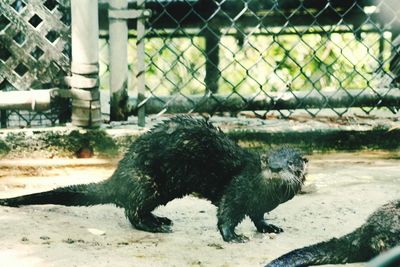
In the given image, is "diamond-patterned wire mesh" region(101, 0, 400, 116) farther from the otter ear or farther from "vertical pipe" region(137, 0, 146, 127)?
the otter ear

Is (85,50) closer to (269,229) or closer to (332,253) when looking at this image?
(269,229)

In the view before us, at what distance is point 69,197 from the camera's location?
3.62m

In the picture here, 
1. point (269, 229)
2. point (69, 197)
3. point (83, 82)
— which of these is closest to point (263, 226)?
point (269, 229)

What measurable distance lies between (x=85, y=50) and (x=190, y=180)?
136 centimetres

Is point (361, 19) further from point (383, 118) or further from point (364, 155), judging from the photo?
point (364, 155)

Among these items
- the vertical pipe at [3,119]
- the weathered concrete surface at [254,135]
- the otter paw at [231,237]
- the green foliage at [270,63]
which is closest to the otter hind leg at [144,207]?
the otter paw at [231,237]

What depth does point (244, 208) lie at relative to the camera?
3529 mm

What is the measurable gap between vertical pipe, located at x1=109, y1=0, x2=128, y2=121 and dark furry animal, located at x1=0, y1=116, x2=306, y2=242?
1083 millimetres

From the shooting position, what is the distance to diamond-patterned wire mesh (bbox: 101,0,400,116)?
511 centimetres

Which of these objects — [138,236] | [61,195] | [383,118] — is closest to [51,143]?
[61,195]

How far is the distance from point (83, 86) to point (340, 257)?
2244 mm

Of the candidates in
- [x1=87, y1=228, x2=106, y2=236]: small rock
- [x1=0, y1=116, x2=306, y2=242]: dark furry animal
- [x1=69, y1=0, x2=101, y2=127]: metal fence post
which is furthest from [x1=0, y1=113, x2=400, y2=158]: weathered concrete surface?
[x1=87, y1=228, x2=106, y2=236]: small rock

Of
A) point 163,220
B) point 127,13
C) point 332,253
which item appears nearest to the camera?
point 332,253

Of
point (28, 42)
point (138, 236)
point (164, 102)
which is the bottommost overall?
point (138, 236)
